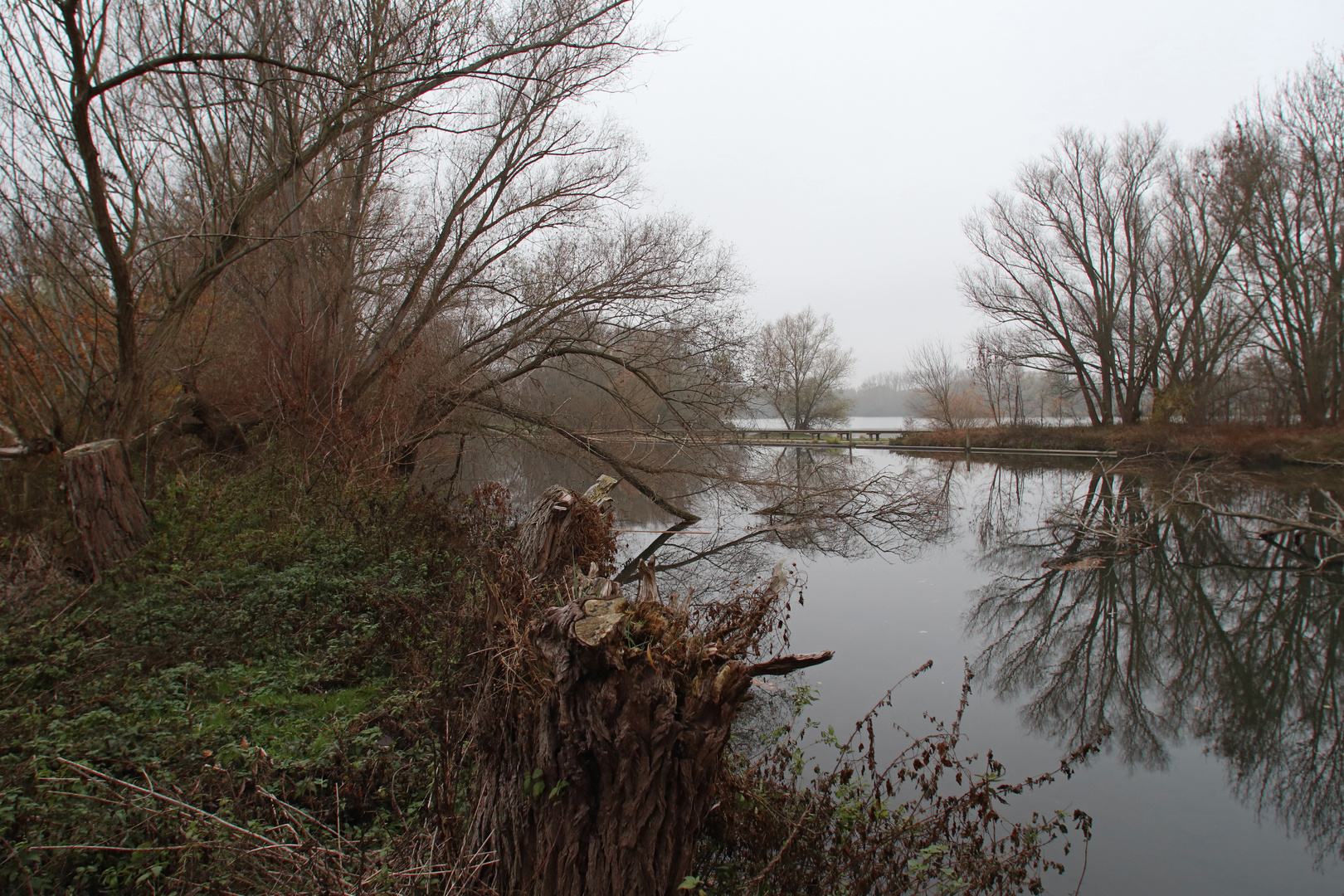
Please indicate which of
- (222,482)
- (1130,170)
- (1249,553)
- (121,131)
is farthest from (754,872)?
(1130,170)

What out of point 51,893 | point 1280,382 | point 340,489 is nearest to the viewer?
point 51,893

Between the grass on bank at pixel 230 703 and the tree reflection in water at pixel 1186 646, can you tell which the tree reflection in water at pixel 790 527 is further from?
the grass on bank at pixel 230 703

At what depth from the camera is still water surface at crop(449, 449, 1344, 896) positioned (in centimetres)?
455

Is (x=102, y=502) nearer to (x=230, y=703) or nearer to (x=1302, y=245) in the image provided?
(x=230, y=703)

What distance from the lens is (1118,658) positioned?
7750 mm

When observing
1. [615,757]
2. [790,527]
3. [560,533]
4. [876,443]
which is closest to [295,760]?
[615,757]

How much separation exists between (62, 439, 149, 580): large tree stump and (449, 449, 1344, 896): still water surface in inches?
252

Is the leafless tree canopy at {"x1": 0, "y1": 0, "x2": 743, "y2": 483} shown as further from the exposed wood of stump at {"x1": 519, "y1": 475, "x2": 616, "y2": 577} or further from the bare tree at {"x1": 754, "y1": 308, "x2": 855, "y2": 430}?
the bare tree at {"x1": 754, "y1": 308, "x2": 855, "y2": 430}

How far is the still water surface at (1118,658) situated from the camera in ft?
14.9

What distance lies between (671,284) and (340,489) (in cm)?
671

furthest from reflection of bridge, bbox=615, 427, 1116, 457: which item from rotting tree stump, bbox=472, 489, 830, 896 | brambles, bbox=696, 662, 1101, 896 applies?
rotting tree stump, bbox=472, 489, 830, 896

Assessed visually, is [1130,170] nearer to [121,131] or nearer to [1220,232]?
[1220,232]

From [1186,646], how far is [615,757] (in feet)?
27.4

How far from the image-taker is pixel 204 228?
7.75 meters
